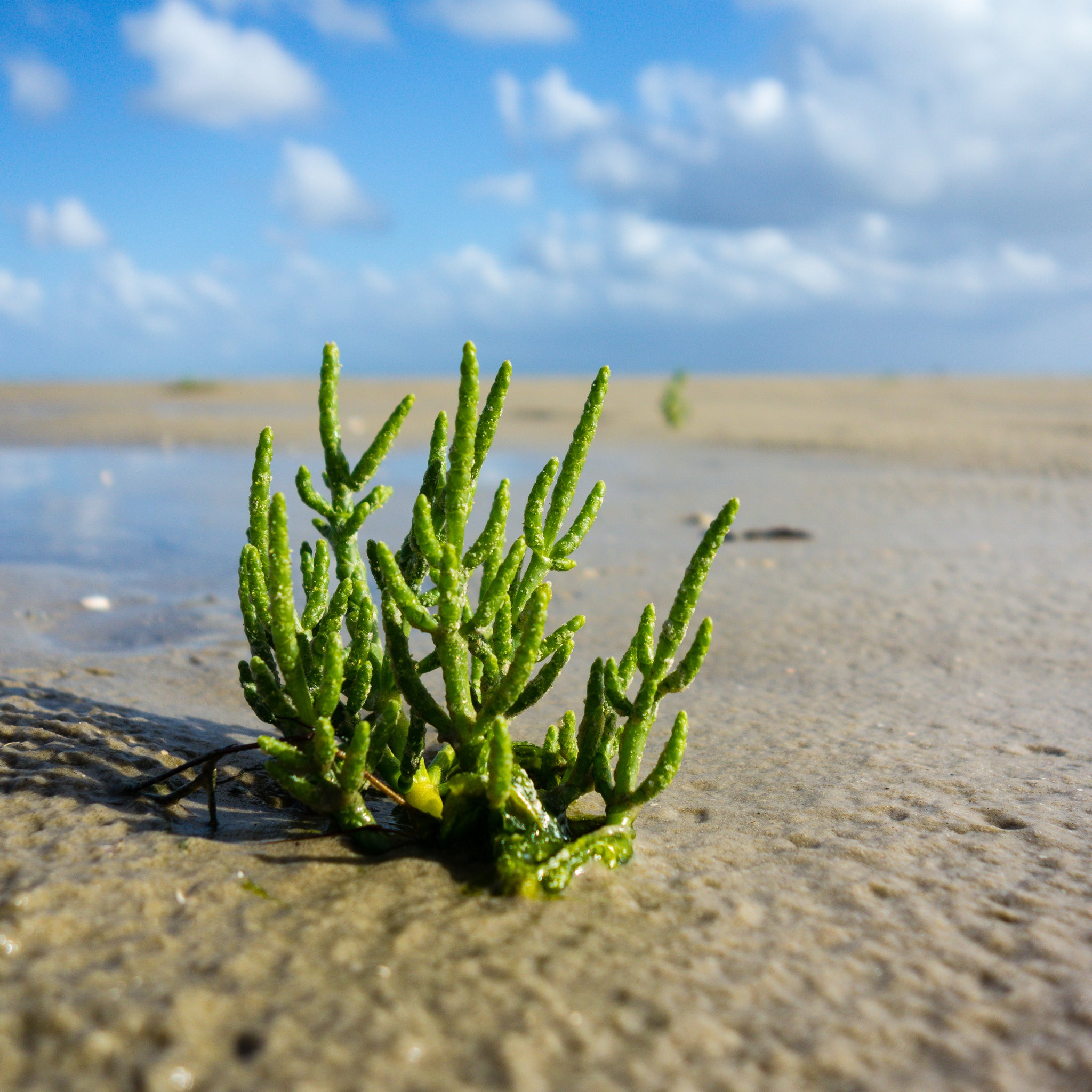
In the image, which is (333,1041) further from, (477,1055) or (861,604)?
(861,604)

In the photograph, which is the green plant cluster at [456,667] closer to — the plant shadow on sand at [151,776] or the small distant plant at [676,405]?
the plant shadow on sand at [151,776]

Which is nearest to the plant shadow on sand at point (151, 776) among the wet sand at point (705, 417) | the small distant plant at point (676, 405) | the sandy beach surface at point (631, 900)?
the sandy beach surface at point (631, 900)

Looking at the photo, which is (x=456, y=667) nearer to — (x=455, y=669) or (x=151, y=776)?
(x=455, y=669)

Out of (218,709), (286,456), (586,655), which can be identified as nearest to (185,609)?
(218,709)

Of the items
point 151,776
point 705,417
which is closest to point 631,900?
point 151,776

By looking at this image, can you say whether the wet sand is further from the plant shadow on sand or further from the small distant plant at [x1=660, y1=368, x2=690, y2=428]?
the plant shadow on sand

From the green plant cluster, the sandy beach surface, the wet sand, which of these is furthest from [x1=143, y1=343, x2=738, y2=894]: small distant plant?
the wet sand
